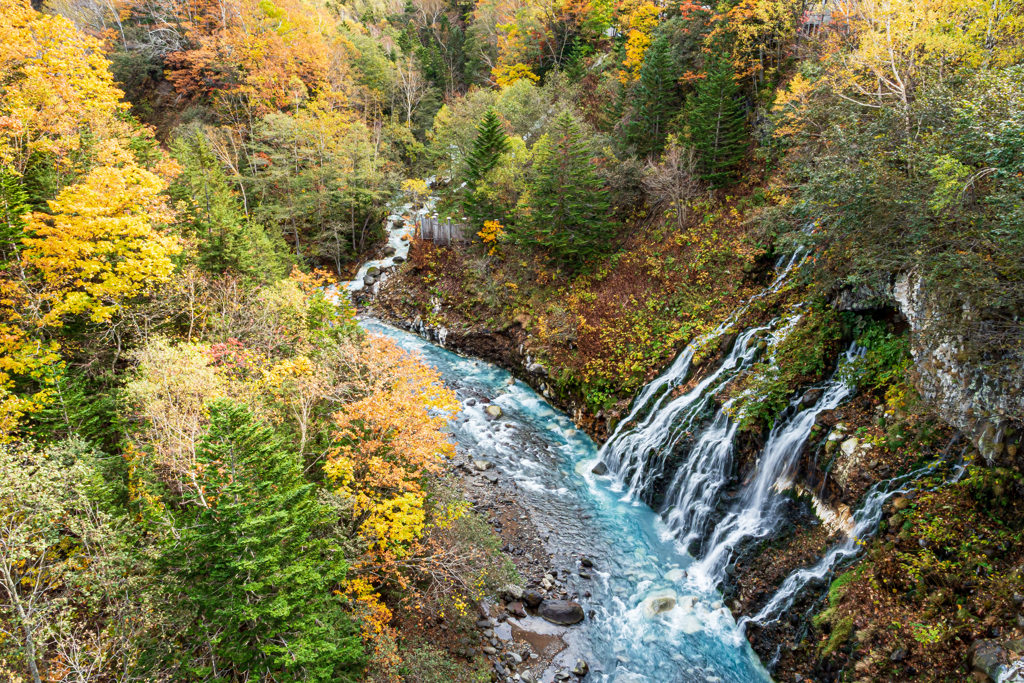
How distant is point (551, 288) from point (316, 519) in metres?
20.5

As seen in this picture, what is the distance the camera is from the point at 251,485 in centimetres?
839

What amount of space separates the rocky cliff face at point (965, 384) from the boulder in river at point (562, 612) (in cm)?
1020

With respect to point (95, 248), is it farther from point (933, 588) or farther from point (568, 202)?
point (933, 588)

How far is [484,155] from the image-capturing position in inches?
1200

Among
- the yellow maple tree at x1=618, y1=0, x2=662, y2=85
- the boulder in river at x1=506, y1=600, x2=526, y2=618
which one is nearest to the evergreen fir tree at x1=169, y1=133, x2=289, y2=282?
the boulder in river at x1=506, y1=600, x2=526, y2=618

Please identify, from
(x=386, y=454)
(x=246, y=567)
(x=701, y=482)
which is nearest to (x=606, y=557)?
(x=701, y=482)

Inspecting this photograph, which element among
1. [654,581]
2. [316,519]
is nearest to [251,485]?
[316,519]

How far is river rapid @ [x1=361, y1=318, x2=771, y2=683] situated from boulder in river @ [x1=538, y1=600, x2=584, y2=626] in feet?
0.88

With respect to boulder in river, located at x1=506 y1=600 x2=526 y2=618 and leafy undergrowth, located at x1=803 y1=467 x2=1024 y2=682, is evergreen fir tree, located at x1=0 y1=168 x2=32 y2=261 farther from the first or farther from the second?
leafy undergrowth, located at x1=803 y1=467 x2=1024 y2=682

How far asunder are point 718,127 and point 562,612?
24.4 meters

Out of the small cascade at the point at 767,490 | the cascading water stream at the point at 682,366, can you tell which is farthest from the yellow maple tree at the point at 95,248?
the small cascade at the point at 767,490

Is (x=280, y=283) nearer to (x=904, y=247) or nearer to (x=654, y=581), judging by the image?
(x=654, y=581)

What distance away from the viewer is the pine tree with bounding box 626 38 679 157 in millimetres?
28734

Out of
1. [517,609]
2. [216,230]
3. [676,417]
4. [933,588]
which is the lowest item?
[517,609]
